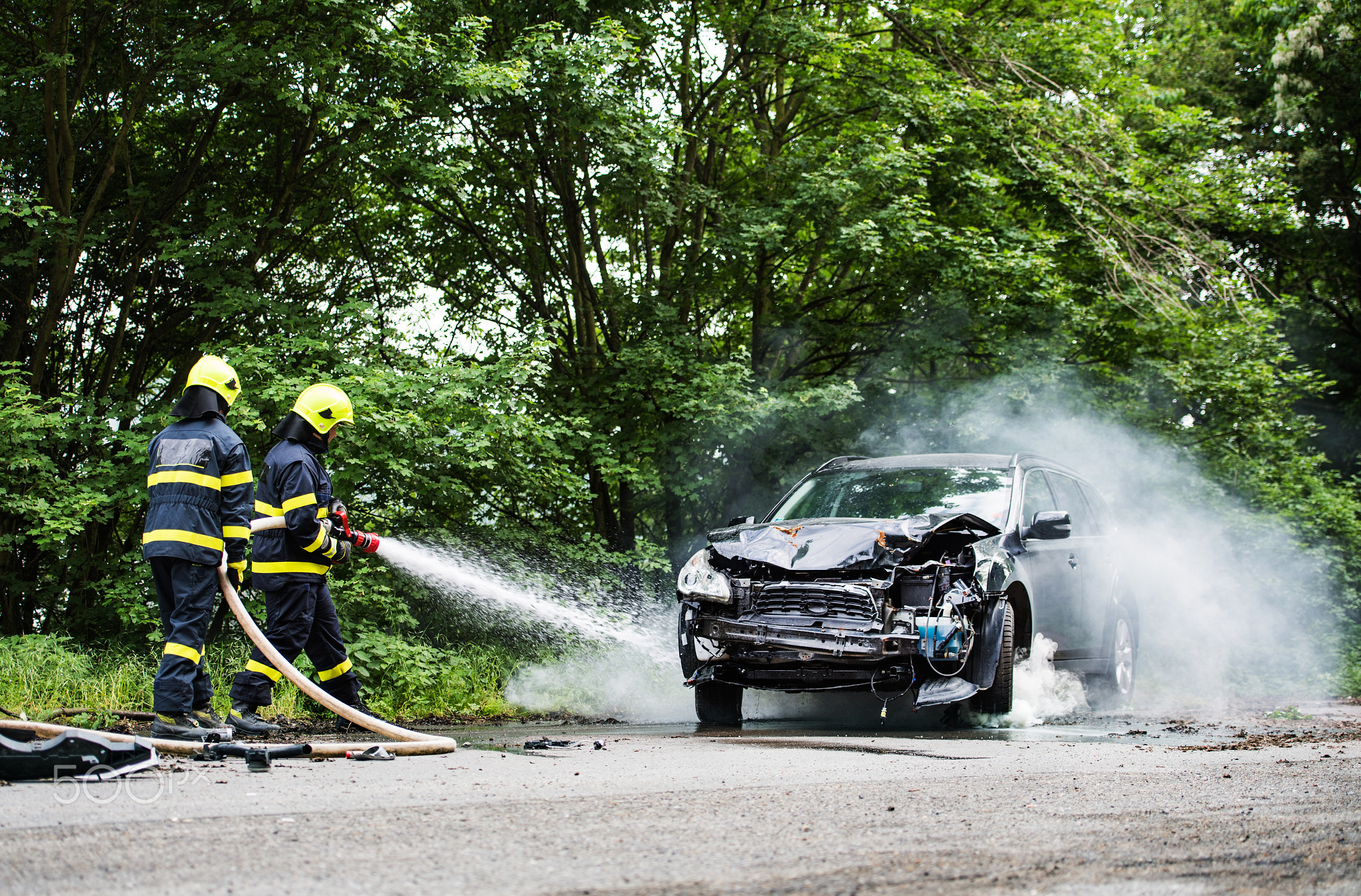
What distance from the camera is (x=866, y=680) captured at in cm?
644

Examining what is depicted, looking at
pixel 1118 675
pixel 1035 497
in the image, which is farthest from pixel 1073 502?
pixel 1118 675

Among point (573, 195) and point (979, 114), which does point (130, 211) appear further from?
point (979, 114)

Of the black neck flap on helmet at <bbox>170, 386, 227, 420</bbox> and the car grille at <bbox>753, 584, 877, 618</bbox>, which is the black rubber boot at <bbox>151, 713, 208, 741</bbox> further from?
the car grille at <bbox>753, 584, 877, 618</bbox>

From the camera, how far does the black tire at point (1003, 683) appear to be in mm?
6844

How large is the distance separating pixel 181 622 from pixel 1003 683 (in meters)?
4.72

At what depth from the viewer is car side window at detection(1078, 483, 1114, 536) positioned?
9.20m

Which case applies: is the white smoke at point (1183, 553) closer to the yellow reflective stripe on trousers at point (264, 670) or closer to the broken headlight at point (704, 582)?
the broken headlight at point (704, 582)

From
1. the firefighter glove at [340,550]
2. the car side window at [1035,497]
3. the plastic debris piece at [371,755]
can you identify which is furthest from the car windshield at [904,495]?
the plastic debris piece at [371,755]

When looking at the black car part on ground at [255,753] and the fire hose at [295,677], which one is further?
the fire hose at [295,677]

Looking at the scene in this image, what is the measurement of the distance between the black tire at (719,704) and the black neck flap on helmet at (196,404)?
3.40 metres

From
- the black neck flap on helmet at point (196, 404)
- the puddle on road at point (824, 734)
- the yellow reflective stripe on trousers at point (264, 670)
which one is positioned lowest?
the puddle on road at point (824, 734)

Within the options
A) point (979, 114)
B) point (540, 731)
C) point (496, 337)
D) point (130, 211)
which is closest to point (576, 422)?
point (496, 337)

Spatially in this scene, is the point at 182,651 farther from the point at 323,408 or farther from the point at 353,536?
the point at 323,408

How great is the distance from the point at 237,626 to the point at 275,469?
9.01 feet
